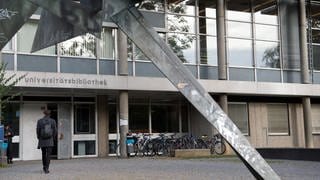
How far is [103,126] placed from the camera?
24.1 metres

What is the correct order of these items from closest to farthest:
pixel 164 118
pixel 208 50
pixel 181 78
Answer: pixel 181 78 < pixel 164 118 < pixel 208 50

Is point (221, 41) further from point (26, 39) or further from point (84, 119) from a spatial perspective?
point (26, 39)

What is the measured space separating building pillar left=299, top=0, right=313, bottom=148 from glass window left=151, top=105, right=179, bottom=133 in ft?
22.5

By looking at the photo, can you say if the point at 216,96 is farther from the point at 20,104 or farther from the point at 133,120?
the point at 20,104

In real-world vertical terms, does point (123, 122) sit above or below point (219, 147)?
above

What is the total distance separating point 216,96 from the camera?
87.0ft

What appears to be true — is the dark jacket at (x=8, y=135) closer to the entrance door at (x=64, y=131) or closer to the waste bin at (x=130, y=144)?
the entrance door at (x=64, y=131)

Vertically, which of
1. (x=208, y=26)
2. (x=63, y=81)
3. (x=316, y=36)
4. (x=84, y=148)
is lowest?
(x=84, y=148)

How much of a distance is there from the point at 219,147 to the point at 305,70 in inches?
285

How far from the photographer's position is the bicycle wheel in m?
24.4

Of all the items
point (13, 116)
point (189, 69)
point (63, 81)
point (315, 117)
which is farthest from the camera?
point (315, 117)

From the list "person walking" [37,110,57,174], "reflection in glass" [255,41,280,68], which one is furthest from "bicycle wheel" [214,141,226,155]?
"person walking" [37,110,57,174]

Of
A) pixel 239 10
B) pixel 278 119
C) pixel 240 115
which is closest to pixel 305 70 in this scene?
pixel 278 119

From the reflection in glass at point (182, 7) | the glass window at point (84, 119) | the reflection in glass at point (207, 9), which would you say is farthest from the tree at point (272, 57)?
the glass window at point (84, 119)
